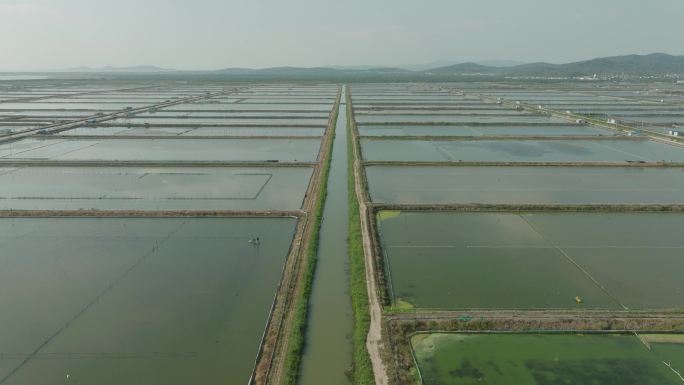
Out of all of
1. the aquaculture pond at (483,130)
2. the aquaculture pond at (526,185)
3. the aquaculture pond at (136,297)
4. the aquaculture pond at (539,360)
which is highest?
the aquaculture pond at (483,130)

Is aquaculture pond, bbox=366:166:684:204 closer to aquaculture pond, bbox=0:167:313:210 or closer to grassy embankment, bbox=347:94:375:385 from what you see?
grassy embankment, bbox=347:94:375:385

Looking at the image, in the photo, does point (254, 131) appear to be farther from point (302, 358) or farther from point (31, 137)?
point (302, 358)

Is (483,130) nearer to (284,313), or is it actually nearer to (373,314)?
(373,314)

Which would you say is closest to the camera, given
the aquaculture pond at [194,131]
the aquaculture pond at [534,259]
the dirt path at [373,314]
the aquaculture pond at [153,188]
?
the dirt path at [373,314]

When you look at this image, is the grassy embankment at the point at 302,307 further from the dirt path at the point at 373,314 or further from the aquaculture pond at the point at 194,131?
the aquaculture pond at the point at 194,131

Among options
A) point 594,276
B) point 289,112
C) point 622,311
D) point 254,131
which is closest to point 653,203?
point 594,276

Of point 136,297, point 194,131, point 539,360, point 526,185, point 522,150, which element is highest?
point 194,131

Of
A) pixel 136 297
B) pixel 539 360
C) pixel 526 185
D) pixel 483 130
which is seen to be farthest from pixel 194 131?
pixel 539 360

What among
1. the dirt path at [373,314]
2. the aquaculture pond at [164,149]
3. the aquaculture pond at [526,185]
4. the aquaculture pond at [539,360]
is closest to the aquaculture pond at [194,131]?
the aquaculture pond at [164,149]
